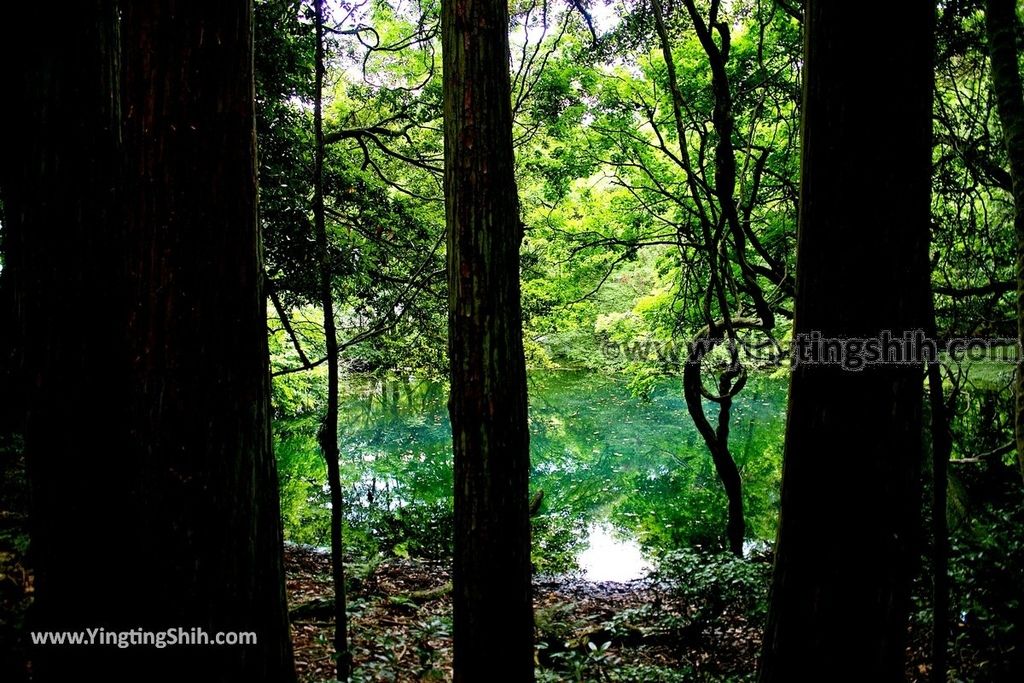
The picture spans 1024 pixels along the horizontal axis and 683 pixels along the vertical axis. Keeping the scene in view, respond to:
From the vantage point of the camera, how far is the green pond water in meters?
8.83

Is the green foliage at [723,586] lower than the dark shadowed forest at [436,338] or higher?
lower

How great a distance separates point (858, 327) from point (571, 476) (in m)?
11.9

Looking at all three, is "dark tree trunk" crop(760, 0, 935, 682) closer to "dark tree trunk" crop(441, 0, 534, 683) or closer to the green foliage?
"dark tree trunk" crop(441, 0, 534, 683)

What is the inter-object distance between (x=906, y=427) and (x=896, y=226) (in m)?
0.57

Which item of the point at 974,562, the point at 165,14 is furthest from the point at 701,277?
the point at 165,14

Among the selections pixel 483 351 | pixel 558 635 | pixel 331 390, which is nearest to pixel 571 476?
pixel 558 635

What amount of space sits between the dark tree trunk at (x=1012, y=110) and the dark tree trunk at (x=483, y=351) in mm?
2088

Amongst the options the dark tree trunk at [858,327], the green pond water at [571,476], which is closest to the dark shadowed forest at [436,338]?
the dark tree trunk at [858,327]

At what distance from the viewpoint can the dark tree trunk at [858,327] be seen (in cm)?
149

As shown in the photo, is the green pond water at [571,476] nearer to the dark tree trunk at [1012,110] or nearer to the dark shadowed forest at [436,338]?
the dark shadowed forest at [436,338]

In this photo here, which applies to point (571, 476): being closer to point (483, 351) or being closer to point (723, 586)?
point (723, 586)

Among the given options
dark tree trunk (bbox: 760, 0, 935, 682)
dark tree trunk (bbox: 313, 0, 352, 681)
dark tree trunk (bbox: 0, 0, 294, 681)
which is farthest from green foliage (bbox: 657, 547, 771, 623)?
dark tree trunk (bbox: 0, 0, 294, 681)

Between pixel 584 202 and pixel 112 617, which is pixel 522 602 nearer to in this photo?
pixel 112 617

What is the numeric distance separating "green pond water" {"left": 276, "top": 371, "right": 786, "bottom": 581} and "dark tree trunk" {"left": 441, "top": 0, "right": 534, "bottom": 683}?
523cm
